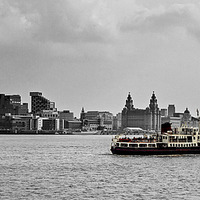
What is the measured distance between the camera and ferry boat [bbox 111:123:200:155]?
105812 mm

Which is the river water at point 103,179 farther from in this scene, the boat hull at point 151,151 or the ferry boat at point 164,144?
the ferry boat at point 164,144

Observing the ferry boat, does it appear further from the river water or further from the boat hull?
the river water

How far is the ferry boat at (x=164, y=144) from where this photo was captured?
105812 millimetres

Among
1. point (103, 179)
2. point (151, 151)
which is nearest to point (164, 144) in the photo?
point (151, 151)

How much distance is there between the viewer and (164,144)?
354ft

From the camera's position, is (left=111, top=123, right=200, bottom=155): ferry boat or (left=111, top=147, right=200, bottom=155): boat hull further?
(left=111, top=123, right=200, bottom=155): ferry boat

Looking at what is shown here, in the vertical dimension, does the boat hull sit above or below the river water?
above

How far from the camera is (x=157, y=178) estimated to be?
7069 cm

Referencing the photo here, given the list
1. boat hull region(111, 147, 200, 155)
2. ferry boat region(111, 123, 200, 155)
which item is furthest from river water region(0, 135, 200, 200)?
ferry boat region(111, 123, 200, 155)

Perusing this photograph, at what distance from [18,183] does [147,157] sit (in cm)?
4275

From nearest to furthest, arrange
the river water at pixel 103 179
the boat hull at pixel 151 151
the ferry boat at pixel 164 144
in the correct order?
the river water at pixel 103 179 < the boat hull at pixel 151 151 < the ferry boat at pixel 164 144

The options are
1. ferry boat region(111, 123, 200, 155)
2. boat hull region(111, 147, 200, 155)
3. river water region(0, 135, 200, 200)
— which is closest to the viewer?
river water region(0, 135, 200, 200)

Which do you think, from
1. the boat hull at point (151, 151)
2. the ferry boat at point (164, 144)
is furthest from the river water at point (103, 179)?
the ferry boat at point (164, 144)

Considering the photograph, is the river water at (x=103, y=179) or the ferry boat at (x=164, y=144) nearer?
the river water at (x=103, y=179)
